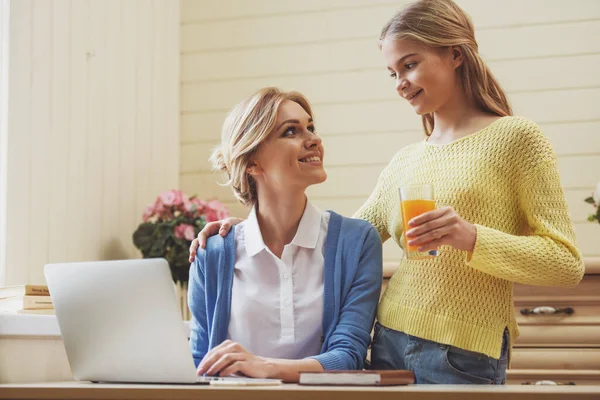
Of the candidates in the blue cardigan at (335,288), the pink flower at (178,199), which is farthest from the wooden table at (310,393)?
the pink flower at (178,199)

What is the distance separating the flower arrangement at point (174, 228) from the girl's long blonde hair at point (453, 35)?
4.80 ft

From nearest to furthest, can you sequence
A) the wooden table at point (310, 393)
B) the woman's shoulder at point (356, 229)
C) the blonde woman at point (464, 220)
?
the wooden table at point (310, 393) → the blonde woman at point (464, 220) → the woman's shoulder at point (356, 229)

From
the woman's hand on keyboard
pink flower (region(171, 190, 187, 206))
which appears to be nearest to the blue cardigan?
the woman's hand on keyboard

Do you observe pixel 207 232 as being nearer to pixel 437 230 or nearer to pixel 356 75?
pixel 437 230

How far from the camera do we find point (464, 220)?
1.49 m

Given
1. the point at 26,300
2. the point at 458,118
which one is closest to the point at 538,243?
the point at 458,118

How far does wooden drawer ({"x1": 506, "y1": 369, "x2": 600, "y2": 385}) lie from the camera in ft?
8.26

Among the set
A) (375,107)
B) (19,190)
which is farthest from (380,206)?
(375,107)

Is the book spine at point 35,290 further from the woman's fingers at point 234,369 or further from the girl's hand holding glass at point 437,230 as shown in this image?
the girl's hand holding glass at point 437,230

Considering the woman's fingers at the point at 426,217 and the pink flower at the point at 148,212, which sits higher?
the woman's fingers at the point at 426,217

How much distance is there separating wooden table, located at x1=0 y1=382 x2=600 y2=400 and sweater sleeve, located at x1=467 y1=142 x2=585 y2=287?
488 mm

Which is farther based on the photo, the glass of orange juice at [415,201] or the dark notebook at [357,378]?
the glass of orange juice at [415,201]

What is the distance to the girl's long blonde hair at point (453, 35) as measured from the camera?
168 cm

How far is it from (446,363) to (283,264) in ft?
1.46
